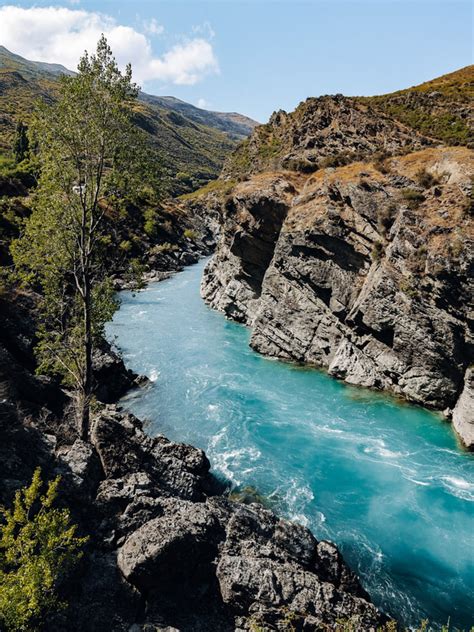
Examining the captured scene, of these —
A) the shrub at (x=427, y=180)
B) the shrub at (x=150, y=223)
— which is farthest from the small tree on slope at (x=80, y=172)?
the shrub at (x=150, y=223)

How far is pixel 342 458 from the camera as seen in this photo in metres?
29.4

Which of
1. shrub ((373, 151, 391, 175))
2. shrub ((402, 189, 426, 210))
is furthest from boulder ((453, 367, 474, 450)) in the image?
shrub ((373, 151, 391, 175))

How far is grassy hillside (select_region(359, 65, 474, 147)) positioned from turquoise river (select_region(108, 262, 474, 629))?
46.8m

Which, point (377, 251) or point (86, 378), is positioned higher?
point (377, 251)

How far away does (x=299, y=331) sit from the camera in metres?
48.2

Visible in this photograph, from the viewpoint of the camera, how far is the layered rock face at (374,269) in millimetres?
35500

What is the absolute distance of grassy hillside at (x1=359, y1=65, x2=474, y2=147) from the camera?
228ft

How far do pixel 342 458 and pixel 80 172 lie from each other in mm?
25773

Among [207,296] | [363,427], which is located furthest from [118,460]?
[207,296]

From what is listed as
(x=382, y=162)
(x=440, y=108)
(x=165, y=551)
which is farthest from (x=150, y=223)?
(x=165, y=551)

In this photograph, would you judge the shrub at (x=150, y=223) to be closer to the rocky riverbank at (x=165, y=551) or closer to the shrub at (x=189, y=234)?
the shrub at (x=189, y=234)

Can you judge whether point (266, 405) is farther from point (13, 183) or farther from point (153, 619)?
point (13, 183)

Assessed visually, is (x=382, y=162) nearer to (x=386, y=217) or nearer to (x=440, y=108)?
(x=386, y=217)

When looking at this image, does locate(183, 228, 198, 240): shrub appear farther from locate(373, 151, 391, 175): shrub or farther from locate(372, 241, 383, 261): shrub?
locate(372, 241, 383, 261): shrub
